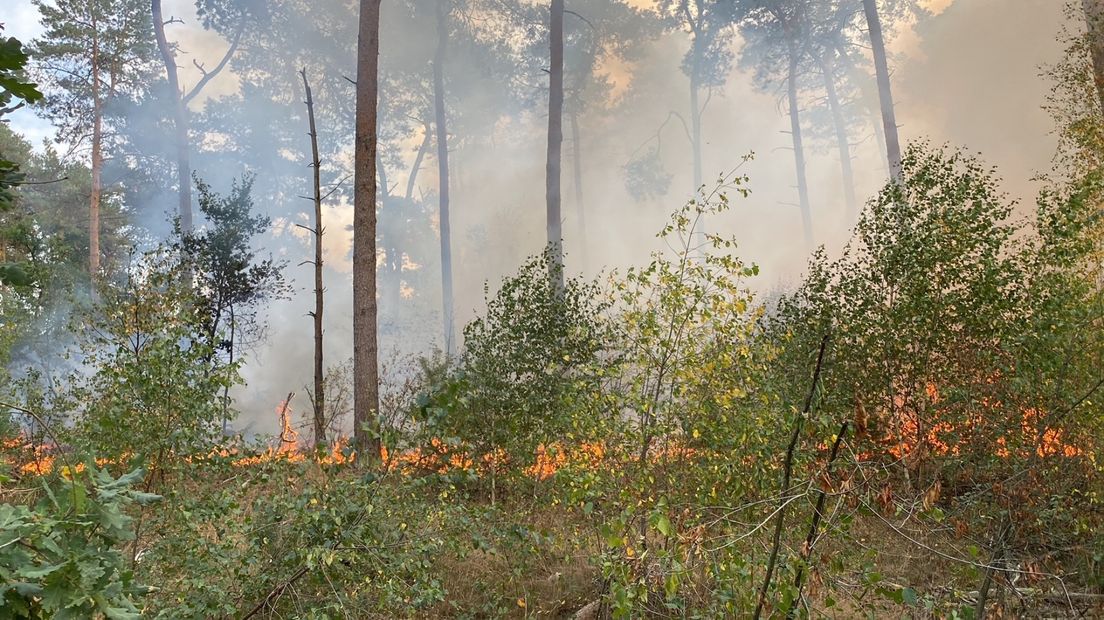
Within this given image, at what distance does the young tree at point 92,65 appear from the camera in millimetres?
21312

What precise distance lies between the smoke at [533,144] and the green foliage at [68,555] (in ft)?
83.6

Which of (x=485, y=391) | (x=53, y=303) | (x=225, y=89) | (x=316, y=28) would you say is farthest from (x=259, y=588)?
(x=225, y=89)

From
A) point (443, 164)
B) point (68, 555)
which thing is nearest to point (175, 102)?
point (443, 164)

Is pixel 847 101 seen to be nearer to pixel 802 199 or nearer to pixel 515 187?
pixel 802 199

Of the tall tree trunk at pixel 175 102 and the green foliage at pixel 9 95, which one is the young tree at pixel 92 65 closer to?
the tall tree trunk at pixel 175 102

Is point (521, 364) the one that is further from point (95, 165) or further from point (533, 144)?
point (533, 144)

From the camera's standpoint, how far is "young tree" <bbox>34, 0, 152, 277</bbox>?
69.9 feet

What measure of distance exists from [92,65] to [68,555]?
25.9m

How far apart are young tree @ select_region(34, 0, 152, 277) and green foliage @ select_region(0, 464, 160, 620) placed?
877 inches

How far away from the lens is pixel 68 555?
67.9 inches

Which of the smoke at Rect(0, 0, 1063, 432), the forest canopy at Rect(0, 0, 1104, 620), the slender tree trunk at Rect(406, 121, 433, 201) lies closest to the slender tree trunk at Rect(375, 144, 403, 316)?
the smoke at Rect(0, 0, 1063, 432)

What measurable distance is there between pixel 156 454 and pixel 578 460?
364cm

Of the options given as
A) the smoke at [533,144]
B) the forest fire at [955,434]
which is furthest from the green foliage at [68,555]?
the smoke at [533,144]

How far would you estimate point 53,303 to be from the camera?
22234 millimetres
